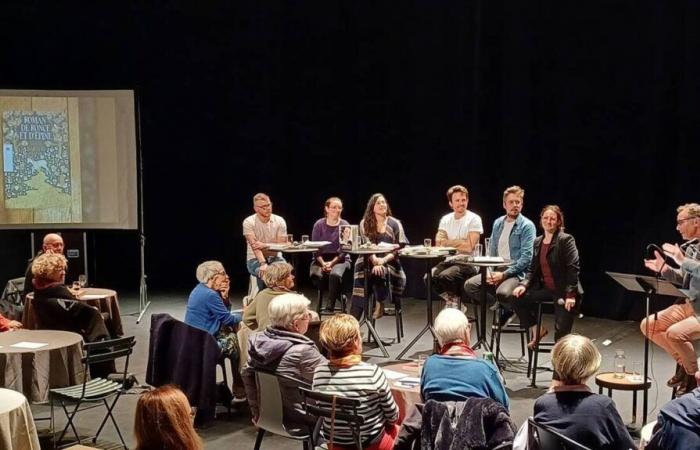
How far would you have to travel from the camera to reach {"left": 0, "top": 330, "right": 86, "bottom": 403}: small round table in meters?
4.79

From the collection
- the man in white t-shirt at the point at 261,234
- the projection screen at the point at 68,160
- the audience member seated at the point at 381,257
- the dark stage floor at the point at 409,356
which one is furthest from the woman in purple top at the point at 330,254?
the projection screen at the point at 68,160

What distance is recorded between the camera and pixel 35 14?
31.1 ft

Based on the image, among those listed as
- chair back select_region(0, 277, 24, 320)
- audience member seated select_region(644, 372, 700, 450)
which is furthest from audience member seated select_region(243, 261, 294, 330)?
chair back select_region(0, 277, 24, 320)

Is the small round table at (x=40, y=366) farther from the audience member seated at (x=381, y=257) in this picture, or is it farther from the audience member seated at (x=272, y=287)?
the audience member seated at (x=381, y=257)

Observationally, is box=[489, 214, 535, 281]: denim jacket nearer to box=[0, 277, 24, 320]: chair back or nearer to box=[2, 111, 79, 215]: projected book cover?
box=[0, 277, 24, 320]: chair back

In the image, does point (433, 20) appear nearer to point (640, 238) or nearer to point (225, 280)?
point (640, 238)

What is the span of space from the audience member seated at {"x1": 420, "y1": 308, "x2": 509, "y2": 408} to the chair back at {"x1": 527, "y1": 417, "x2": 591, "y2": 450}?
27 cm

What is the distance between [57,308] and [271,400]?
2267 mm

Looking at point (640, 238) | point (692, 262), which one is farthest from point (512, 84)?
point (692, 262)

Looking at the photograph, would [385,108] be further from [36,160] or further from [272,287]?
[272,287]

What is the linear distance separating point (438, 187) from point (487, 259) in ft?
10.6

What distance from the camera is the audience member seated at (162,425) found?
2.78 m

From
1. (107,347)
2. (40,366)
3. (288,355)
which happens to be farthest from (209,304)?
(288,355)

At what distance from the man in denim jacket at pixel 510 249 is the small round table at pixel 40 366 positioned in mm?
3145
